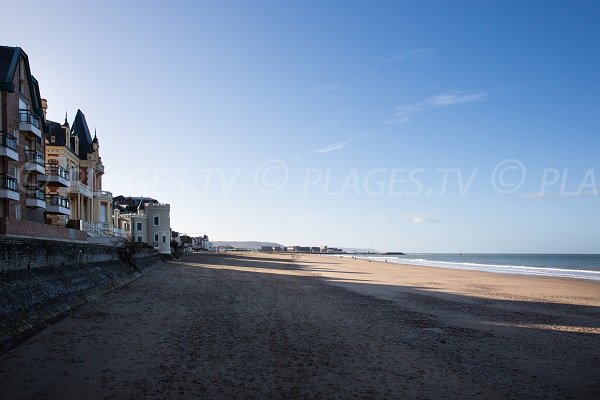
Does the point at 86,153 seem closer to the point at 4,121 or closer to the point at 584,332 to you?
the point at 4,121

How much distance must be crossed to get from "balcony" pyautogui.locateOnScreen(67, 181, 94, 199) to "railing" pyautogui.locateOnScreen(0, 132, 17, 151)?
Result: 1081cm

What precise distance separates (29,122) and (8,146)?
324 centimetres

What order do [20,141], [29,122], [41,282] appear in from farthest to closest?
[29,122], [20,141], [41,282]

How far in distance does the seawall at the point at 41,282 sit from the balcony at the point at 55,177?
14.2 meters

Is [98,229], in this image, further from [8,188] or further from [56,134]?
[8,188]

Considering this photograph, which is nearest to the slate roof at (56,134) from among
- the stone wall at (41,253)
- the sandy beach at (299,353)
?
the stone wall at (41,253)

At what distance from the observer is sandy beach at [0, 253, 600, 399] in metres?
9.15

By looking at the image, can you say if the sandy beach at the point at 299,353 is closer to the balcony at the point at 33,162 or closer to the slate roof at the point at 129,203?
the balcony at the point at 33,162

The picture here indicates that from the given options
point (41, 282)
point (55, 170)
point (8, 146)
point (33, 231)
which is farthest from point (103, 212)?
point (41, 282)

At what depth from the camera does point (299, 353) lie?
39.0 ft

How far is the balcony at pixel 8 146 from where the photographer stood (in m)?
26.8

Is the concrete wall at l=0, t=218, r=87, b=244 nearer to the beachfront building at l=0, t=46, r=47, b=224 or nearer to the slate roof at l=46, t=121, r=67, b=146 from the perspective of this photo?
the beachfront building at l=0, t=46, r=47, b=224

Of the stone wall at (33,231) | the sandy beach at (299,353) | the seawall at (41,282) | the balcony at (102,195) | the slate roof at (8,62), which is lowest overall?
the sandy beach at (299,353)

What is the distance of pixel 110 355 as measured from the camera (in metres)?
11.0
